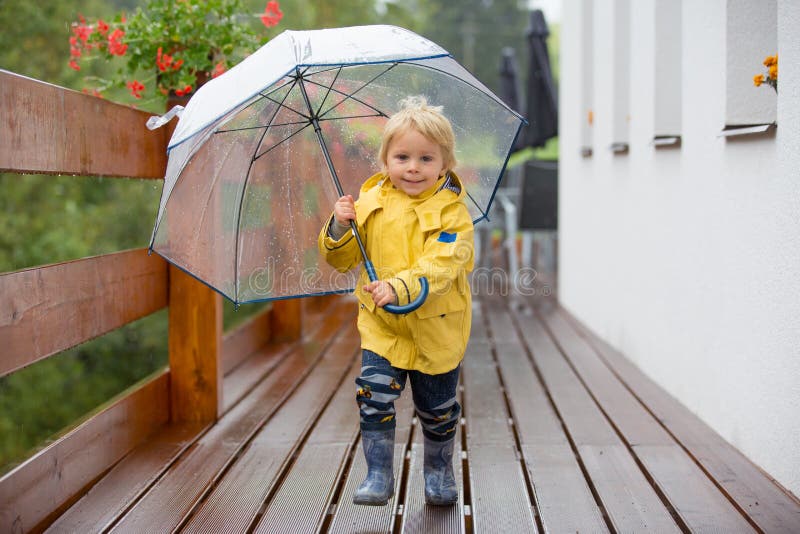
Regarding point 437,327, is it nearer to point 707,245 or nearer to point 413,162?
point 413,162

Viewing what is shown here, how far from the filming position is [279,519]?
2.90 metres

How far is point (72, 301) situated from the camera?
10.1ft

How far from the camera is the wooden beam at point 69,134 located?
262 cm

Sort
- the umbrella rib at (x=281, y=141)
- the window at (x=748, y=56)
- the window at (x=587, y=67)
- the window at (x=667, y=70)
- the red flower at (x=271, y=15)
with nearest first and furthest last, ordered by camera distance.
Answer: the umbrella rib at (x=281, y=141), the window at (x=748, y=56), the red flower at (x=271, y=15), the window at (x=667, y=70), the window at (x=587, y=67)

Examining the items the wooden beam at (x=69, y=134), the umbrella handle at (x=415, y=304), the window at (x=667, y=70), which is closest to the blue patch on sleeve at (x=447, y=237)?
the umbrella handle at (x=415, y=304)

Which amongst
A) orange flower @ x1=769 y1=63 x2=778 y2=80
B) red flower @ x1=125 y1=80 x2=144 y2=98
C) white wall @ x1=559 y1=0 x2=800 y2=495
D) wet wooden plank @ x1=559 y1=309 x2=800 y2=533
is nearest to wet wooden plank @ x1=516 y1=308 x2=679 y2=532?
wet wooden plank @ x1=559 y1=309 x2=800 y2=533

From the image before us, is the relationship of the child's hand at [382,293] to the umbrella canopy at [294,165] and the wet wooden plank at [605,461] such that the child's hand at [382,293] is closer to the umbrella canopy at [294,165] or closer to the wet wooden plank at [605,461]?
the umbrella canopy at [294,165]

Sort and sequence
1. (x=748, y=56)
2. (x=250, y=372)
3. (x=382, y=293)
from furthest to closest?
(x=250, y=372) → (x=748, y=56) → (x=382, y=293)

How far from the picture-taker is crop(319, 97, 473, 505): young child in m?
2.84

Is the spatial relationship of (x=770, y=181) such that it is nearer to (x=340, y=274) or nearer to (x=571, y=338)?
(x=340, y=274)

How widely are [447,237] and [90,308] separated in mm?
1241

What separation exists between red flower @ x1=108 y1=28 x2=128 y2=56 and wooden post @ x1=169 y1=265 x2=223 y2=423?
89cm

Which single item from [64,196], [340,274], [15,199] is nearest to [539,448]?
[340,274]

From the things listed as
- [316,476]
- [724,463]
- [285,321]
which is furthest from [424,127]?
[285,321]
